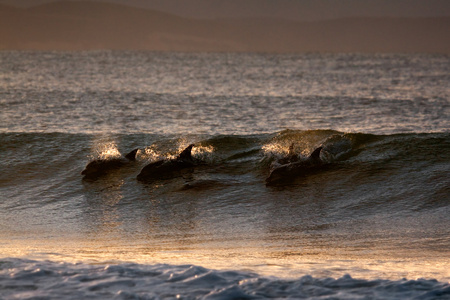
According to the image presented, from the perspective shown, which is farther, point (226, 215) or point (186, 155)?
point (186, 155)

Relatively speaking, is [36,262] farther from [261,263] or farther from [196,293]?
[261,263]

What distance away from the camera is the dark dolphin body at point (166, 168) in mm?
13523

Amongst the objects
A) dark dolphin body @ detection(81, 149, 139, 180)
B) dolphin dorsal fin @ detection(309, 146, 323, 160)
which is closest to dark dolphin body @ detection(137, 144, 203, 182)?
dark dolphin body @ detection(81, 149, 139, 180)

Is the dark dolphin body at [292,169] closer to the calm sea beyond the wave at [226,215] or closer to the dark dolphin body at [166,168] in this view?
the calm sea beyond the wave at [226,215]

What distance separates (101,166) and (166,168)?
1.77 m

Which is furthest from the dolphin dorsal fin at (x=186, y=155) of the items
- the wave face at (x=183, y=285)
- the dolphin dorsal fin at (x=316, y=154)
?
the wave face at (x=183, y=285)

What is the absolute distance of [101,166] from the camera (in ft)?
47.1

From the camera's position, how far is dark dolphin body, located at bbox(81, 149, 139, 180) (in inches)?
552

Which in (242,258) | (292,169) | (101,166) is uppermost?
(101,166)

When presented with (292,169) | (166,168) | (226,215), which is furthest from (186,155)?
(226,215)

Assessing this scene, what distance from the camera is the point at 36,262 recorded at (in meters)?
6.76

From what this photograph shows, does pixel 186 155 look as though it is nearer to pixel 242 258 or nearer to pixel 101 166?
pixel 101 166

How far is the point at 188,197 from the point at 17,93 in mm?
25893

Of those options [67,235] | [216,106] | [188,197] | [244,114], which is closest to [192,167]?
[188,197]
